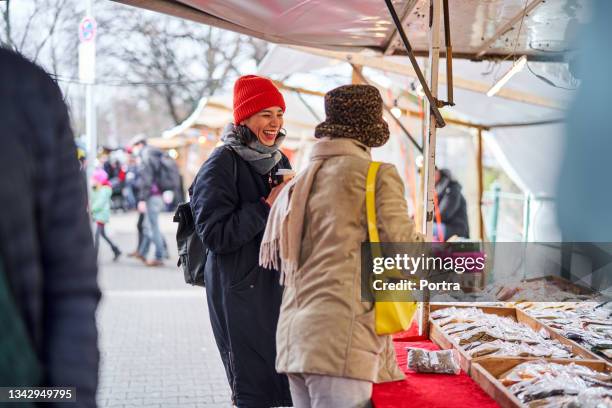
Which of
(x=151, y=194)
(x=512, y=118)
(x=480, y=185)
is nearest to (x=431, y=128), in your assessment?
(x=512, y=118)

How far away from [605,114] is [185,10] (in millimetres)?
2647

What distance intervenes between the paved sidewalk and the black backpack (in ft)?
1.81

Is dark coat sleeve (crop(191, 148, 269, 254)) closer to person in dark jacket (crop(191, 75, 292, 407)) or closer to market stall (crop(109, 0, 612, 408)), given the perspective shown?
person in dark jacket (crop(191, 75, 292, 407))

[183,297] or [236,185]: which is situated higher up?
[236,185]

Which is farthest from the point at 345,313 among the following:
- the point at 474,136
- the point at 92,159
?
the point at 92,159

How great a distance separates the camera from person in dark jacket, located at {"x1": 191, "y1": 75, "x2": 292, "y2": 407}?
3.35 meters

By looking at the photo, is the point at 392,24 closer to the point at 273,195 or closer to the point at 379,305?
the point at 273,195

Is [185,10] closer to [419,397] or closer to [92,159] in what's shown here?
[419,397]

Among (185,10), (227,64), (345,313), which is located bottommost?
(345,313)

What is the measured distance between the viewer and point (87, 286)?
56.7 inches

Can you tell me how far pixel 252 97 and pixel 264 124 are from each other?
0.16 metres

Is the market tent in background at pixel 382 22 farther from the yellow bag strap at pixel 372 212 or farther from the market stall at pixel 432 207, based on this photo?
the yellow bag strap at pixel 372 212

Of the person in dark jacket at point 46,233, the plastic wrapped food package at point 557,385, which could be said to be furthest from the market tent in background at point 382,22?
the person in dark jacket at point 46,233

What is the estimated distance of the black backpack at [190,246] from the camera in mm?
3707
